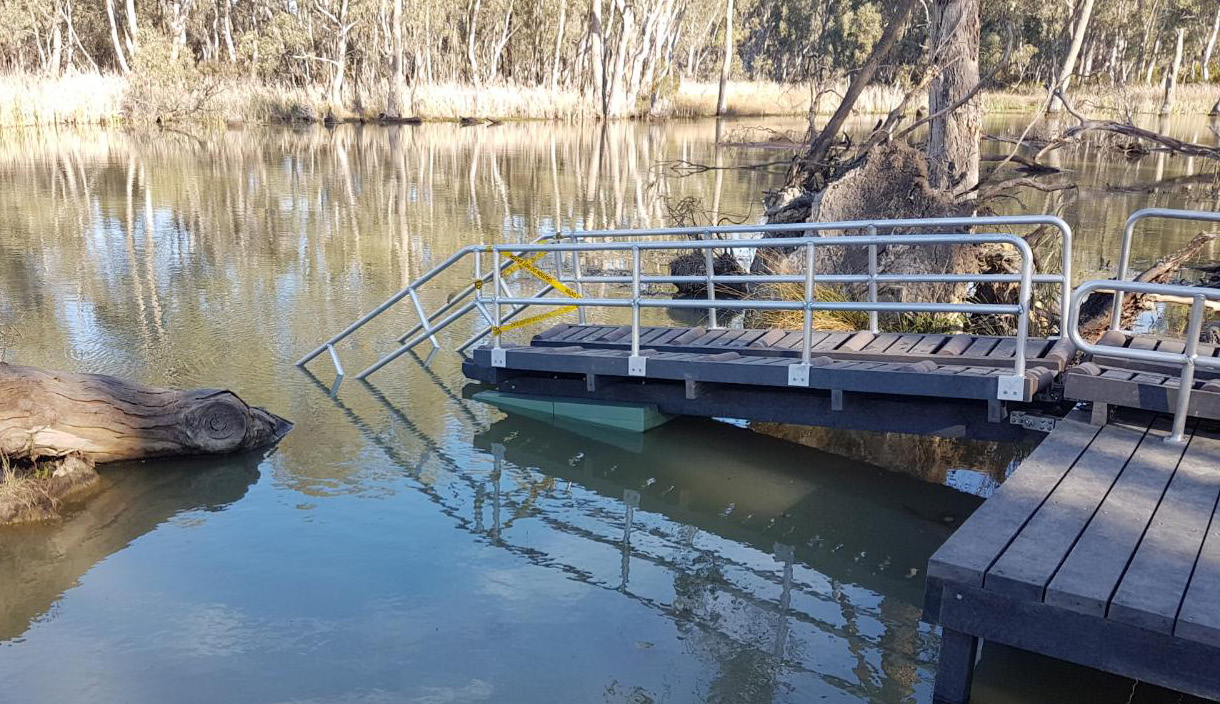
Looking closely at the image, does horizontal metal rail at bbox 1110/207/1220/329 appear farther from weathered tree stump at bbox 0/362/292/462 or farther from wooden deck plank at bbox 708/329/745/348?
weathered tree stump at bbox 0/362/292/462

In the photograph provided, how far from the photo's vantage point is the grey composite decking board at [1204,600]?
3641 mm

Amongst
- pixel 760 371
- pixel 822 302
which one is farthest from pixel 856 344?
pixel 822 302

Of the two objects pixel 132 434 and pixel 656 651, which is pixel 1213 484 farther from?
pixel 132 434

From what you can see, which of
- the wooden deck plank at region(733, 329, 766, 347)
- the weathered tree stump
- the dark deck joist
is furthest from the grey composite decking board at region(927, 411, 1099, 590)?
the weathered tree stump

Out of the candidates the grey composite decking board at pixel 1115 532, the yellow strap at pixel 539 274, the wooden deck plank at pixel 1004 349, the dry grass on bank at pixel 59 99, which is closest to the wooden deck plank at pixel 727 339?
the yellow strap at pixel 539 274

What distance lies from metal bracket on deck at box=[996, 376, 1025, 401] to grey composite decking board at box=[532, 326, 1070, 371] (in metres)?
0.50

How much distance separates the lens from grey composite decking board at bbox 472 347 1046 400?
257 inches

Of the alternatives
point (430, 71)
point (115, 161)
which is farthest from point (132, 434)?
point (430, 71)

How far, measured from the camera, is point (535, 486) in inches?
289

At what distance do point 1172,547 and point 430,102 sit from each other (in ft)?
154

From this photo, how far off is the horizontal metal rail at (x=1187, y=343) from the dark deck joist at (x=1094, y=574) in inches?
13.3

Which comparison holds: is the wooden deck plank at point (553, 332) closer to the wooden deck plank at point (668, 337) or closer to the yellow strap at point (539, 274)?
the yellow strap at point (539, 274)

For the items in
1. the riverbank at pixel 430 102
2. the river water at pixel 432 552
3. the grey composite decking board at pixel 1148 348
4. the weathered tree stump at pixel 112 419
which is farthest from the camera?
the riverbank at pixel 430 102

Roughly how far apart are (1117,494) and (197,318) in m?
9.38
